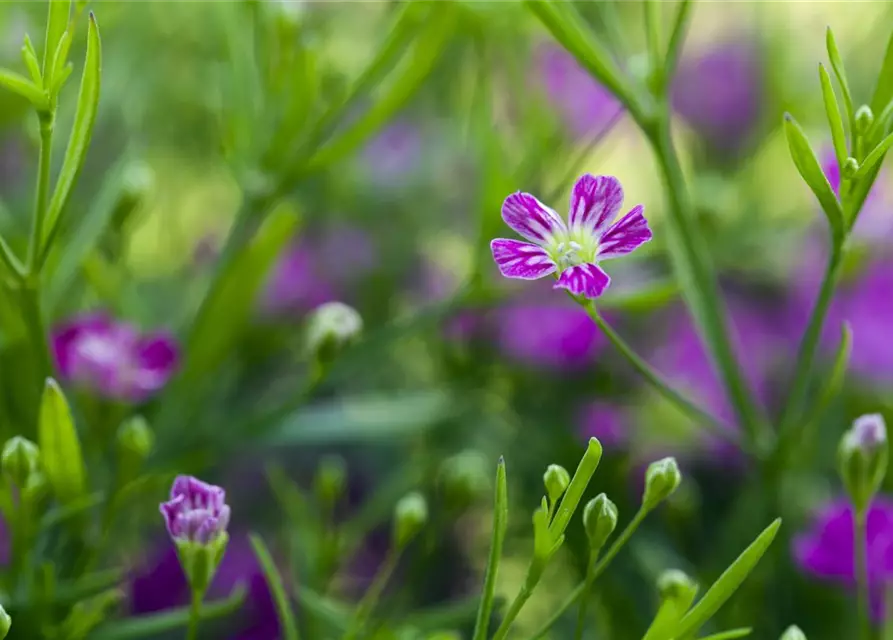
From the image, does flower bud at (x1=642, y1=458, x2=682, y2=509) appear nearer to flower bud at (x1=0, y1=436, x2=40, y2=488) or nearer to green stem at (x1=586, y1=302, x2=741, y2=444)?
green stem at (x1=586, y1=302, x2=741, y2=444)

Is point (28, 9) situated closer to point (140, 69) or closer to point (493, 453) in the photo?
point (140, 69)

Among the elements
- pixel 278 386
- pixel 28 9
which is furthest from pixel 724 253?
pixel 28 9

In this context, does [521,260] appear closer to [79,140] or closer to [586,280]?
[586,280]

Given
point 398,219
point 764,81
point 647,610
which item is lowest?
point 647,610

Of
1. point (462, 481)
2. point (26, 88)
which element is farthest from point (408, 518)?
point (26, 88)

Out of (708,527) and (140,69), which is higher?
(140,69)

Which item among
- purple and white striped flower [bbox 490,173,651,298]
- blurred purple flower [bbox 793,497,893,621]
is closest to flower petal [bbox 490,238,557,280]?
purple and white striped flower [bbox 490,173,651,298]

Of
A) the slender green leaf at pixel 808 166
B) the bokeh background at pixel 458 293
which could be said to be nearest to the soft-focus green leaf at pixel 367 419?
the bokeh background at pixel 458 293
